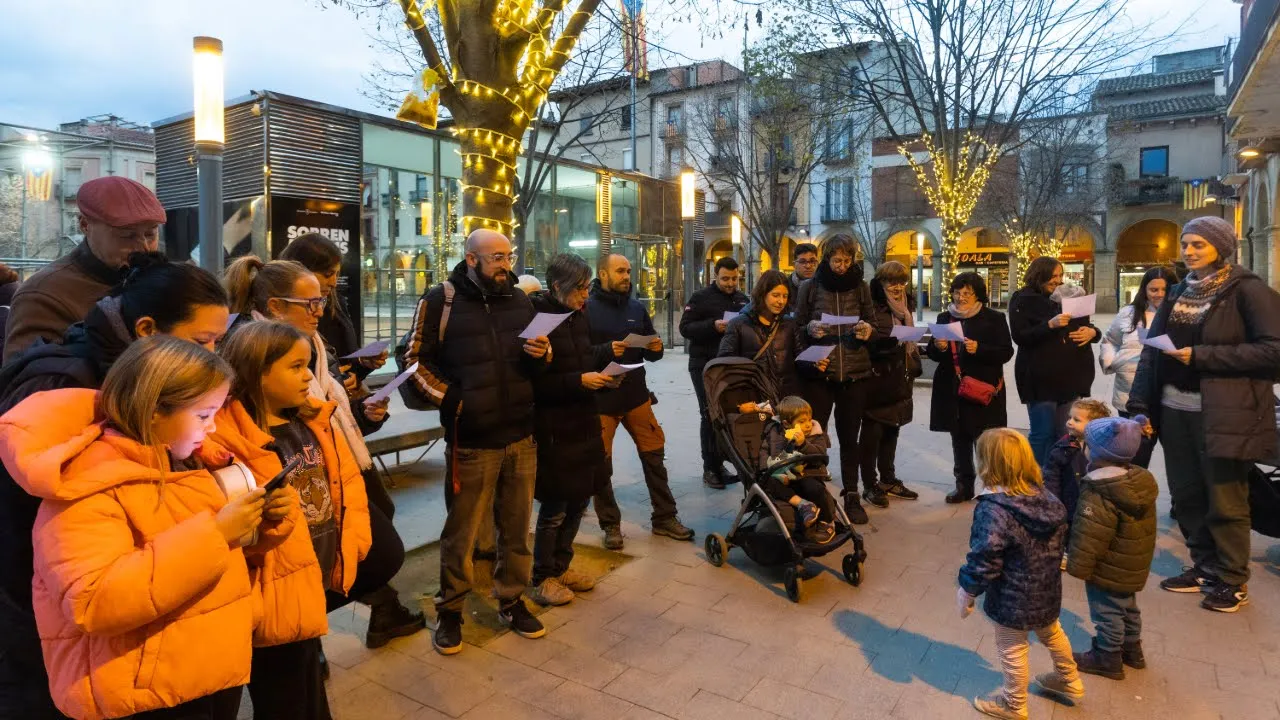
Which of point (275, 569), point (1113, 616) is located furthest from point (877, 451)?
point (275, 569)

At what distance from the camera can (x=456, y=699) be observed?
3.25 m

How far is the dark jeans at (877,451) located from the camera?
19.7 feet

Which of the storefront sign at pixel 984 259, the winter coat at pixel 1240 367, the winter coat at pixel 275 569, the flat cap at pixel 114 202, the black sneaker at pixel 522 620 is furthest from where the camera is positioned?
the storefront sign at pixel 984 259

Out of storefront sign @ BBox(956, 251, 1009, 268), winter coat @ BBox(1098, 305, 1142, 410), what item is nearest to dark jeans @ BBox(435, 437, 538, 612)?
winter coat @ BBox(1098, 305, 1142, 410)

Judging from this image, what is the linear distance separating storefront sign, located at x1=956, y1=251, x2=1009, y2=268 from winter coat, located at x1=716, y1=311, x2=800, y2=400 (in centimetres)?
4265

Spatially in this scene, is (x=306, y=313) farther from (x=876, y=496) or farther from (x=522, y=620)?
(x=876, y=496)

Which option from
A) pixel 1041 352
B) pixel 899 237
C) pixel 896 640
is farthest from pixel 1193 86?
pixel 896 640

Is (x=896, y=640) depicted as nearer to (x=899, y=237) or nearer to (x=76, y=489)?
(x=76, y=489)

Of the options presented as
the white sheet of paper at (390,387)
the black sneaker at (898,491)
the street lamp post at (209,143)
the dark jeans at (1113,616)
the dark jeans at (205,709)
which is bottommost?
the black sneaker at (898,491)

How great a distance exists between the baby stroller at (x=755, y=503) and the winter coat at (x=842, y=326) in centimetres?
70

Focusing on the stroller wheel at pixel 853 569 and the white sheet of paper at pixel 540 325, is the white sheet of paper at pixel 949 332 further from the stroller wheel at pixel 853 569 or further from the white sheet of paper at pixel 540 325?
the white sheet of paper at pixel 540 325

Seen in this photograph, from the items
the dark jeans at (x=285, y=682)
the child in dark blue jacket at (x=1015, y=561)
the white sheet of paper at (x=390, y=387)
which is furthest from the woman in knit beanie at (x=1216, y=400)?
the dark jeans at (x=285, y=682)

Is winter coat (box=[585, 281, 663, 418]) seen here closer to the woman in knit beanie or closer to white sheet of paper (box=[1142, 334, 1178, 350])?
white sheet of paper (box=[1142, 334, 1178, 350])

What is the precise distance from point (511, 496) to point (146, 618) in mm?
2287
